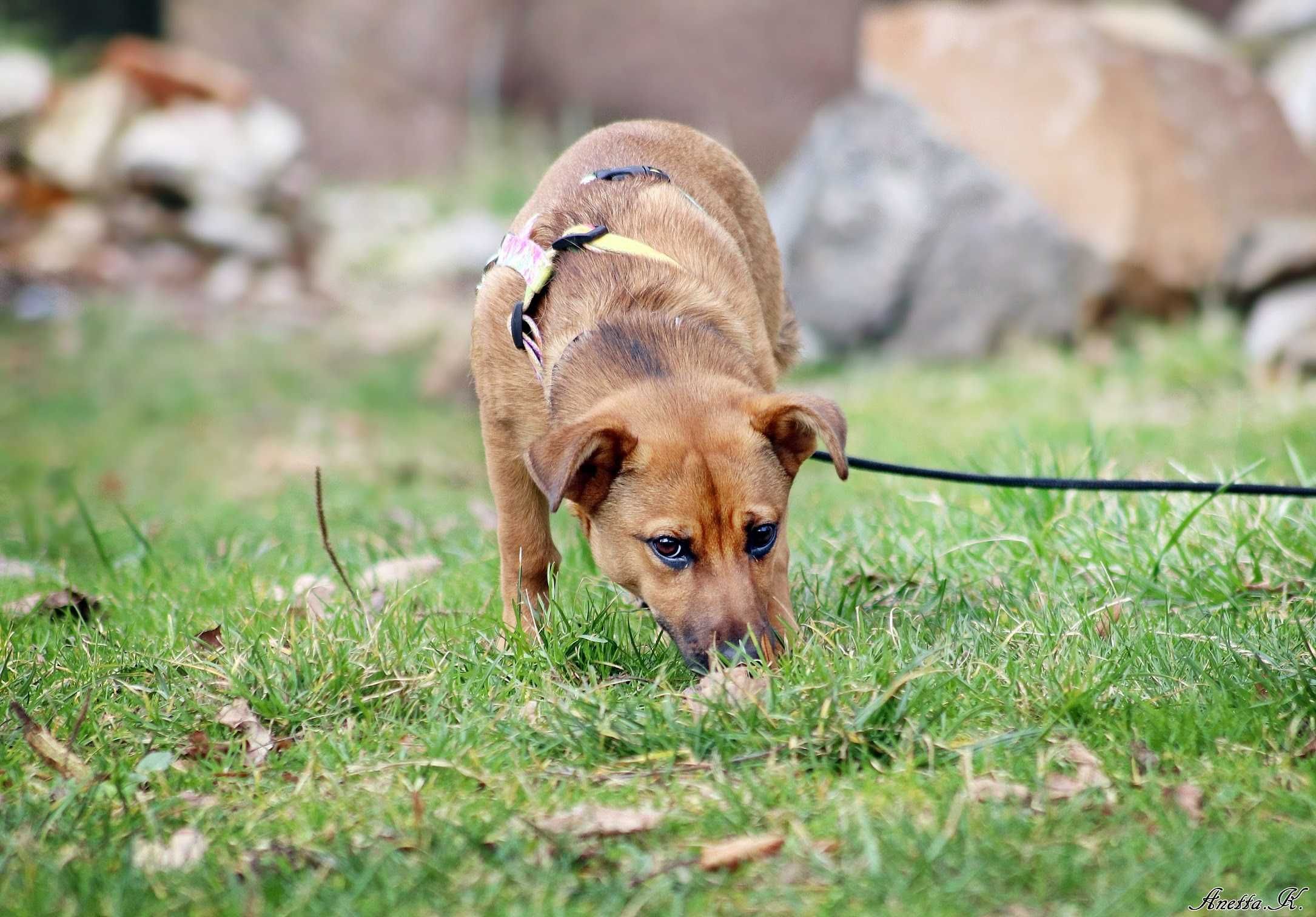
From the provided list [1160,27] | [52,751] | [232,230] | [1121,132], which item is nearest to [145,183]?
[232,230]

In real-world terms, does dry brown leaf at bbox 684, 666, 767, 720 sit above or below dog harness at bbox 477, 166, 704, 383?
below

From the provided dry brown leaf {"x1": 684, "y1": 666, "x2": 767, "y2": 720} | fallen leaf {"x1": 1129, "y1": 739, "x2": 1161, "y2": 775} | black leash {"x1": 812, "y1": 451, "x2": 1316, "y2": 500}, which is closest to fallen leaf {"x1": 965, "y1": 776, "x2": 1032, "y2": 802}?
fallen leaf {"x1": 1129, "y1": 739, "x2": 1161, "y2": 775}

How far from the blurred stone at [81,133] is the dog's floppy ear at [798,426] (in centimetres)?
1066

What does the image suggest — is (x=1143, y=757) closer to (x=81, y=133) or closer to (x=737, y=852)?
(x=737, y=852)

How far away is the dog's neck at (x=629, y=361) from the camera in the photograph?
3.49 metres

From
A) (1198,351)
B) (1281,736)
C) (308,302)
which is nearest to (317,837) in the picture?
(1281,736)

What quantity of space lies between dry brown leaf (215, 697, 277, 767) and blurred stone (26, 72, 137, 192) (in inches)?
415

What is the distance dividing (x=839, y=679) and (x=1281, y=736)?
3.04ft

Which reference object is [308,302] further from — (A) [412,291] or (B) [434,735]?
(B) [434,735]

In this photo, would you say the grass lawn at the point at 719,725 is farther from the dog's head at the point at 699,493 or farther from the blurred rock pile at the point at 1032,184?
the blurred rock pile at the point at 1032,184

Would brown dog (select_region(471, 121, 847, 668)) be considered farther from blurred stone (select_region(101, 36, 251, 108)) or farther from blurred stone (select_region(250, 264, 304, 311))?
blurred stone (select_region(101, 36, 251, 108))

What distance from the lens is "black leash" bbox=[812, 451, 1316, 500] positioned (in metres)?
3.51

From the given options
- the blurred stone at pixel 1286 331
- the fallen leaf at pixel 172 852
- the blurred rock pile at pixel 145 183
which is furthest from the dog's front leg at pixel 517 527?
the blurred rock pile at pixel 145 183
